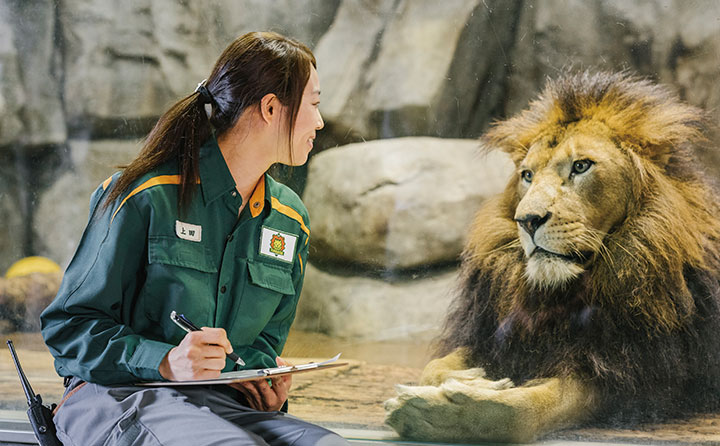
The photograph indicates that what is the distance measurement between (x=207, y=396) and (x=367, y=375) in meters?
1.16

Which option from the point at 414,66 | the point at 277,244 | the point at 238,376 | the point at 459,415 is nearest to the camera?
the point at 238,376

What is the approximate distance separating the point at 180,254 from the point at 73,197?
5.89 ft

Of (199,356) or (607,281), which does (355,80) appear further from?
(199,356)

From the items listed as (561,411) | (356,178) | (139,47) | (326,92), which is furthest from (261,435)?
(139,47)

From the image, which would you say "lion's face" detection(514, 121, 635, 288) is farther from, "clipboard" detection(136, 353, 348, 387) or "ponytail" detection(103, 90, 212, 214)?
"ponytail" detection(103, 90, 212, 214)

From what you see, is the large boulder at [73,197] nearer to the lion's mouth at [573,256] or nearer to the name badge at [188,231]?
the name badge at [188,231]

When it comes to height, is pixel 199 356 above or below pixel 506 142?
below

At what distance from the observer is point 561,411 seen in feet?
7.02

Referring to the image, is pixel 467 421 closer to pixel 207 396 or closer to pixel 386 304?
pixel 386 304

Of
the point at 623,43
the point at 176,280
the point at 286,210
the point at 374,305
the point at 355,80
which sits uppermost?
the point at 623,43

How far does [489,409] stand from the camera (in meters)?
2.18

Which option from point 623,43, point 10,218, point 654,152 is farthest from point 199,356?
point 10,218

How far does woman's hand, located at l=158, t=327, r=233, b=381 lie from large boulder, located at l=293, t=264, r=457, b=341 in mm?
1266

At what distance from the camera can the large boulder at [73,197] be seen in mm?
2969
